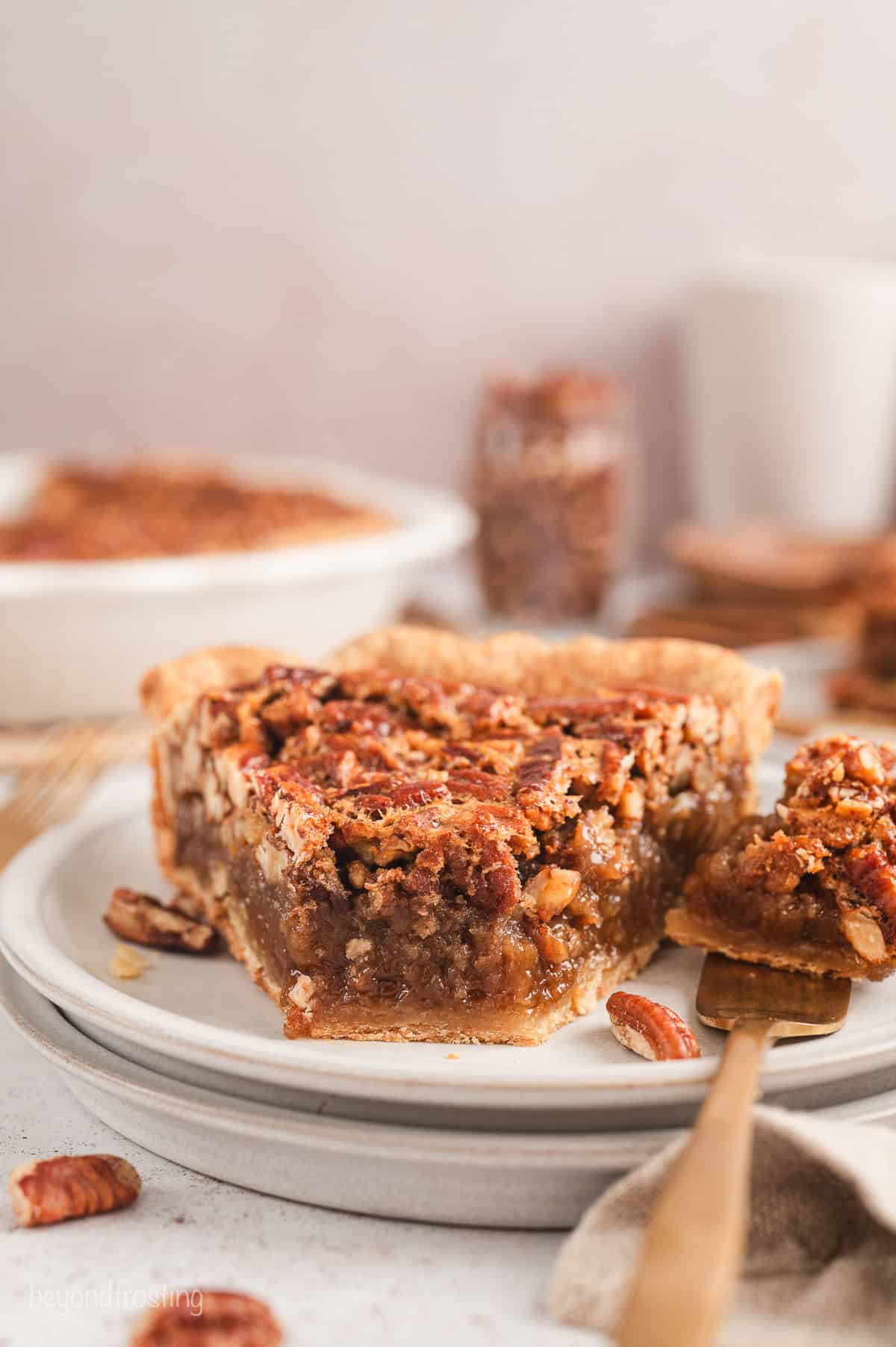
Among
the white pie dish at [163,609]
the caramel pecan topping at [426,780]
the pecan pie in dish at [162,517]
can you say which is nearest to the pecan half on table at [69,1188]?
the caramel pecan topping at [426,780]

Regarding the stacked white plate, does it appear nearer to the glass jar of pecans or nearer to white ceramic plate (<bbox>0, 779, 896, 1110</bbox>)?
white ceramic plate (<bbox>0, 779, 896, 1110</bbox>)

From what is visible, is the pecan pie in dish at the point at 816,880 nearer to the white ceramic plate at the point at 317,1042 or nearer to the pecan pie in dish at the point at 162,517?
the white ceramic plate at the point at 317,1042

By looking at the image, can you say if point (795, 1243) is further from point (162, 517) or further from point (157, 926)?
point (162, 517)

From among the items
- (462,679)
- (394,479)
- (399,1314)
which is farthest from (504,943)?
(394,479)

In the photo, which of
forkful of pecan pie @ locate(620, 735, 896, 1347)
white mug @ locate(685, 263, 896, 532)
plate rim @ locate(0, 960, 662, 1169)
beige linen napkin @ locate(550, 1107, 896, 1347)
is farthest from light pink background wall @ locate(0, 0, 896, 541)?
beige linen napkin @ locate(550, 1107, 896, 1347)

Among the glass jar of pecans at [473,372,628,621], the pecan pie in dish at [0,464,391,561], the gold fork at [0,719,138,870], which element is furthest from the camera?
the glass jar of pecans at [473,372,628,621]

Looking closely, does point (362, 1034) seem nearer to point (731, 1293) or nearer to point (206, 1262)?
point (206, 1262)
